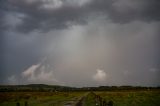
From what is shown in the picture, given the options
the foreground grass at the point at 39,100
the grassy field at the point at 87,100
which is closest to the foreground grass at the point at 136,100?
the grassy field at the point at 87,100

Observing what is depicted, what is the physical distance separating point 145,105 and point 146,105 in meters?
0.16

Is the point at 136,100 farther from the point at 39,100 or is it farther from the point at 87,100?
the point at 39,100

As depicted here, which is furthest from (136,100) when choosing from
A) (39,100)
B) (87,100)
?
(39,100)

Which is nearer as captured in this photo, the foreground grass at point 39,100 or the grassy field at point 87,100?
the grassy field at point 87,100

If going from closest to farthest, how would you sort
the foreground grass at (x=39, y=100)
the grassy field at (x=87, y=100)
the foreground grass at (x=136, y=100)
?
1. the foreground grass at (x=136, y=100)
2. the grassy field at (x=87, y=100)
3. the foreground grass at (x=39, y=100)

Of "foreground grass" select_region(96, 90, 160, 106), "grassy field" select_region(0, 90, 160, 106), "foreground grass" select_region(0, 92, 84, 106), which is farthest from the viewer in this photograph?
"foreground grass" select_region(0, 92, 84, 106)

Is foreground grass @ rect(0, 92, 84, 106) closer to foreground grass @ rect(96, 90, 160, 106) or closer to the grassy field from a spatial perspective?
the grassy field

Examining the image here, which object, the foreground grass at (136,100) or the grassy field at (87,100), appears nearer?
the foreground grass at (136,100)

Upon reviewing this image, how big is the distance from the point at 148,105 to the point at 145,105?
49 centimetres

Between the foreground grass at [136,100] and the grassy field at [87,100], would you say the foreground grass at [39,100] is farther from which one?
the foreground grass at [136,100]

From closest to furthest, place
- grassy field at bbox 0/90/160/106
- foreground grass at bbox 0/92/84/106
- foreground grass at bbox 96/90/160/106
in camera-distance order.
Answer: foreground grass at bbox 96/90/160/106, grassy field at bbox 0/90/160/106, foreground grass at bbox 0/92/84/106

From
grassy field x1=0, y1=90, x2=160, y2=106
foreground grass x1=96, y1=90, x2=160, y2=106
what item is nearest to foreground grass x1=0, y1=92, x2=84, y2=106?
grassy field x1=0, y1=90, x2=160, y2=106

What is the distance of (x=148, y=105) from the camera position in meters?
44.0

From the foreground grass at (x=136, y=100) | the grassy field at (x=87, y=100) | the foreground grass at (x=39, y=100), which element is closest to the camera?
the foreground grass at (x=136, y=100)
